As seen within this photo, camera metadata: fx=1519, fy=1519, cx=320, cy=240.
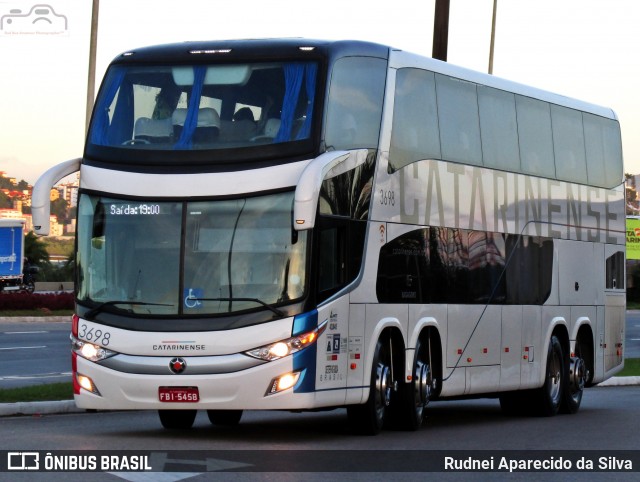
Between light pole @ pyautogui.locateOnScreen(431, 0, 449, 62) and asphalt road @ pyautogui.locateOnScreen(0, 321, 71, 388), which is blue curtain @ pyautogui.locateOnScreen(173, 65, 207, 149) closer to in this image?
asphalt road @ pyautogui.locateOnScreen(0, 321, 71, 388)

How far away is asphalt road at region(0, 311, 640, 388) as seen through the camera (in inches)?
950

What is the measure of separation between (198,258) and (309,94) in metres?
1.93

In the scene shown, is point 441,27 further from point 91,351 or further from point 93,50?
point 91,351

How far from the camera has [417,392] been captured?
16.5 m

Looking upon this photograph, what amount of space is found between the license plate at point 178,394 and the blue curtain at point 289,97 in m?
2.54

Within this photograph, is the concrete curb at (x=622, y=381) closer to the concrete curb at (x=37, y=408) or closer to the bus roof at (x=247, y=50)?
the concrete curb at (x=37, y=408)

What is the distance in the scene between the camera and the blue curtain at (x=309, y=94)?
14.6 metres

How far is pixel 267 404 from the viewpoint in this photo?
14.0 meters

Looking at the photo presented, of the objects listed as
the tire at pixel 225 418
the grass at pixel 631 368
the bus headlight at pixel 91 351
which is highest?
the bus headlight at pixel 91 351

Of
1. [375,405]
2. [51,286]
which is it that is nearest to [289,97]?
[375,405]

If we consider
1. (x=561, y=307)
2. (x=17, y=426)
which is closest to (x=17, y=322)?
(x=561, y=307)

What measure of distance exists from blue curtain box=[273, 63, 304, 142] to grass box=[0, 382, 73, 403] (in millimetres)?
5558

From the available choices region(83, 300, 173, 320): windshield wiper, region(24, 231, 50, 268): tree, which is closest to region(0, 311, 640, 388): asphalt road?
region(83, 300, 173, 320): windshield wiper

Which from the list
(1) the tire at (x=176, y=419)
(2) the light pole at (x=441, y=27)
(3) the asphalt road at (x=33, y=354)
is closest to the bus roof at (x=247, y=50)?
(1) the tire at (x=176, y=419)
